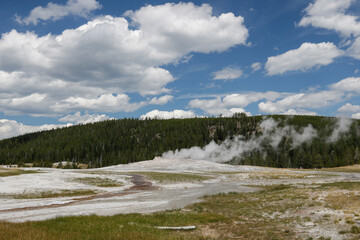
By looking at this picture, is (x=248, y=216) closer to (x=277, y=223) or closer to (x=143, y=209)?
(x=277, y=223)

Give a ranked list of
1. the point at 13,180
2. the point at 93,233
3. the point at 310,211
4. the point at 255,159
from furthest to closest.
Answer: the point at 255,159, the point at 13,180, the point at 310,211, the point at 93,233

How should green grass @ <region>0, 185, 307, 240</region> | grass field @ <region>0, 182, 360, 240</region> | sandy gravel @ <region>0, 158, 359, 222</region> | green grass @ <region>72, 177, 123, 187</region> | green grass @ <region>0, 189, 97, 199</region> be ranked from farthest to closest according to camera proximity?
green grass @ <region>72, 177, 123, 187</region>, green grass @ <region>0, 189, 97, 199</region>, sandy gravel @ <region>0, 158, 359, 222</region>, grass field @ <region>0, 182, 360, 240</region>, green grass @ <region>0, 185, 307, 240</region>

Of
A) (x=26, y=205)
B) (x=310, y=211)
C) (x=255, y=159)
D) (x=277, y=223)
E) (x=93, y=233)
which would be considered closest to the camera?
(x=93, y=233)

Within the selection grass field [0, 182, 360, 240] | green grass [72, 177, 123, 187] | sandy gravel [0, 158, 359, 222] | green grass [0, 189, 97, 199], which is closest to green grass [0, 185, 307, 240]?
grass field [0, 182, 360, 240]

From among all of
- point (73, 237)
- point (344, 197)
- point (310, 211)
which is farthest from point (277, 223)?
point (73, 237)

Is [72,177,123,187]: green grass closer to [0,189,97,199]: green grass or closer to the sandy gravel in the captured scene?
the sandy gravel

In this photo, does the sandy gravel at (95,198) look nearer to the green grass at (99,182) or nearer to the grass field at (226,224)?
the green grass at (99,182)

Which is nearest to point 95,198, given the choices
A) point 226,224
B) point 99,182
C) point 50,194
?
point 50,194

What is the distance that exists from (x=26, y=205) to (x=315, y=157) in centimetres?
15554

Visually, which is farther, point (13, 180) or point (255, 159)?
point (255, 159)

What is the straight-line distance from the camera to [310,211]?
77.6 ft

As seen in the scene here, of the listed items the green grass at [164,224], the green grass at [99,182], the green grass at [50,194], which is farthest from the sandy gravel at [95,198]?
the green grass at [164,224]

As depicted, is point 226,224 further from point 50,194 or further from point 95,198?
point 50,194

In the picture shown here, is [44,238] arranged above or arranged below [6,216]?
above
